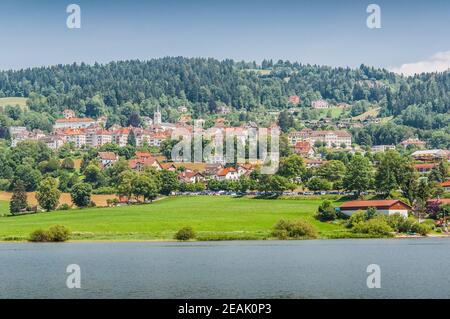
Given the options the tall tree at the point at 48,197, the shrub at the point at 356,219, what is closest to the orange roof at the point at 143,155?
the tall tree at the point at 48,197

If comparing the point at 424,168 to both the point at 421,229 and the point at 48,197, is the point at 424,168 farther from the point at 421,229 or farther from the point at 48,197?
the point at 48,197

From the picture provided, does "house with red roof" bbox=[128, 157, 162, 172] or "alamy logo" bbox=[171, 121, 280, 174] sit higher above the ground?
"alamy logo" bbox=[171, 121, 280, 174]

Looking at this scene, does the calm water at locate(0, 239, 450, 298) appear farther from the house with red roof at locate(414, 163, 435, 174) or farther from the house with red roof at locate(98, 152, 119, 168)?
the house with red roof at locate(98, 152, 119, 168)

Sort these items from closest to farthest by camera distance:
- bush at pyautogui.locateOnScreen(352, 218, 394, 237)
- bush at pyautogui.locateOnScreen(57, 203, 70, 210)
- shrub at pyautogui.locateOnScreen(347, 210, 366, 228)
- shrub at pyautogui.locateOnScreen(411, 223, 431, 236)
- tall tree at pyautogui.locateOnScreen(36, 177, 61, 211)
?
bush at pyautogui.locateOnScreen(352, 218, 394, 237) < shrub at pyautogui.locateOnScreen(411, 223, 431, 236) < shrub at pyautogui.locateOnScreen(347, 210, 366, 228) < tall tree at pyautogui.locateOnScreen(36, 177, 61, 211) < bush at pyautogui.locateOnScreen(57, 203, 70, 210)

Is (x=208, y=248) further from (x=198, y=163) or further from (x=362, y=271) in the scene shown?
(x=198, y=163)

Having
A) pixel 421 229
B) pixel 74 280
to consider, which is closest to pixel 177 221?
pixel 421 229

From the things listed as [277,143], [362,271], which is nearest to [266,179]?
[277,143]

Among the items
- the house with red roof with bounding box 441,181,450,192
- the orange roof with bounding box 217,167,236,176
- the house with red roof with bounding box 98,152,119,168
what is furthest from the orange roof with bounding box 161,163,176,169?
the house with red roof with bounding box 441,181,450,192
